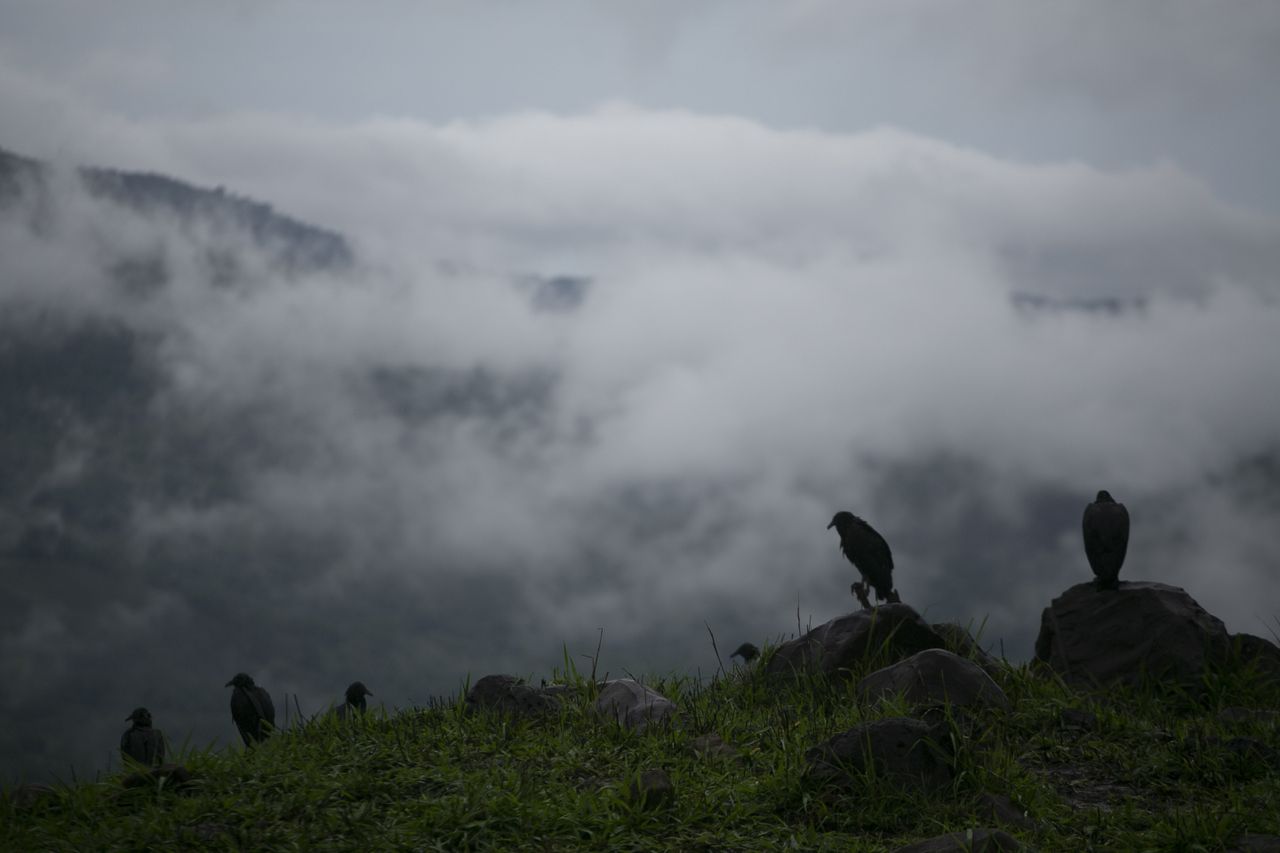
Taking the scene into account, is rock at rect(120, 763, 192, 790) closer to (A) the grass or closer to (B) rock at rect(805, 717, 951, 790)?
(A) the grass

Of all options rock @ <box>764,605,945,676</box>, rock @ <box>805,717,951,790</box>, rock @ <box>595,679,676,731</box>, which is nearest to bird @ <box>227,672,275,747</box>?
rock @ <box>595,679,676,731</box>

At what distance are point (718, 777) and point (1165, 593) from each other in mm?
4796

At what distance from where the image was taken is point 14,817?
550cm

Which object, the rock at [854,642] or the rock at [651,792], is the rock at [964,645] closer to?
the rock at [854,642]

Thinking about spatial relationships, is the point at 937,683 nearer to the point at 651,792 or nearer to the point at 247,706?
the point at 651,792

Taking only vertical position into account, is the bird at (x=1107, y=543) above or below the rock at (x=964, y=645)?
above

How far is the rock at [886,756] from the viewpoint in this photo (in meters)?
5.43

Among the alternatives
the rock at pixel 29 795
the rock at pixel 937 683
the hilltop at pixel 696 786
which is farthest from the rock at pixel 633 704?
the rock at pixel 29 795

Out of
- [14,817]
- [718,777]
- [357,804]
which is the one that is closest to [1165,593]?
[718,777]

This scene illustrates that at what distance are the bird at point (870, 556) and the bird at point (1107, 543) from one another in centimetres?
195

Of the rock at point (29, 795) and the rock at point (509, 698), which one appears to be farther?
the rock at point (509, 698)

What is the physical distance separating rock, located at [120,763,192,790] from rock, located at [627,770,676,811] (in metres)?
2.44

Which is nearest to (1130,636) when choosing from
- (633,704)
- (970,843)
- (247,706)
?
(633,704)

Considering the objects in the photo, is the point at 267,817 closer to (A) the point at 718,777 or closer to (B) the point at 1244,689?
(A) the point at 718,777
